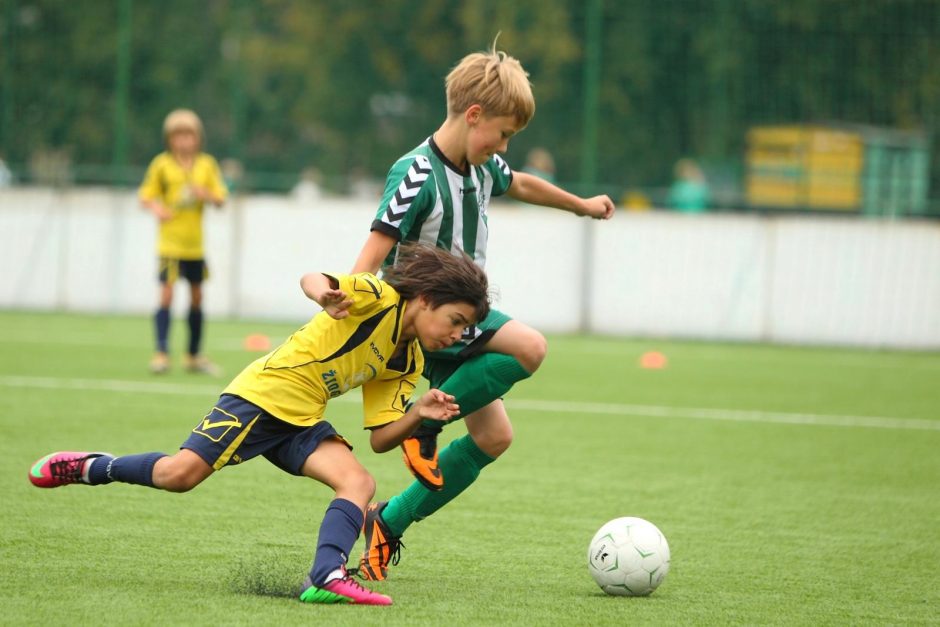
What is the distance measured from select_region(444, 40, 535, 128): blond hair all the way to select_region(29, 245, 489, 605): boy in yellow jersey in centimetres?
60

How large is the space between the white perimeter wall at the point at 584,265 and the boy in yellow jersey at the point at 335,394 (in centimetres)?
1039

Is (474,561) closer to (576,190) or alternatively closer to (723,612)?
(723,612)

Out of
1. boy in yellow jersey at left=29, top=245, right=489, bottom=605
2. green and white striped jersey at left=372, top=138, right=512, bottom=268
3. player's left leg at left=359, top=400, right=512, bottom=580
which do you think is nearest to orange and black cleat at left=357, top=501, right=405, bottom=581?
player's left leg at left=359, top=400, right=512, bottom=580

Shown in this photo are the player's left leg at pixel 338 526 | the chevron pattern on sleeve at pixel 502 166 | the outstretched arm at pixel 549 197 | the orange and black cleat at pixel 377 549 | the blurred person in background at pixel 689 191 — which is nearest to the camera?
the player's left leg at pixel 338 526

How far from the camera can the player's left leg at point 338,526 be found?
395 centimetres


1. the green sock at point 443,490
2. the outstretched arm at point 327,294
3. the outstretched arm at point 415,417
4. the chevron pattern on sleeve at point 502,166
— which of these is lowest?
the green sock at point 443,490

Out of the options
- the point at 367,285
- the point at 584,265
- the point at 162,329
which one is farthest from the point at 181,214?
the point at 367,285

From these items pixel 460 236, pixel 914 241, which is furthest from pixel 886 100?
pixel 460 236

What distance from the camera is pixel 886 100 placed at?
15039 mm

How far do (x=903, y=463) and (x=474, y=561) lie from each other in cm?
348

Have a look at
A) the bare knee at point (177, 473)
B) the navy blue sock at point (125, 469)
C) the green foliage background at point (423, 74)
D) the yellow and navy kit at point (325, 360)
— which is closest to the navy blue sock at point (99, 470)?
the navy blue sock at point (125, 469)

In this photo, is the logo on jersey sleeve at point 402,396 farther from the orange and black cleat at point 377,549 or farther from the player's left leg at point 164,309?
the player's left leg at point 164,309

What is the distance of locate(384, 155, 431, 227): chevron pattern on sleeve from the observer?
4371mm

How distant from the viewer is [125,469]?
4.19 metres
